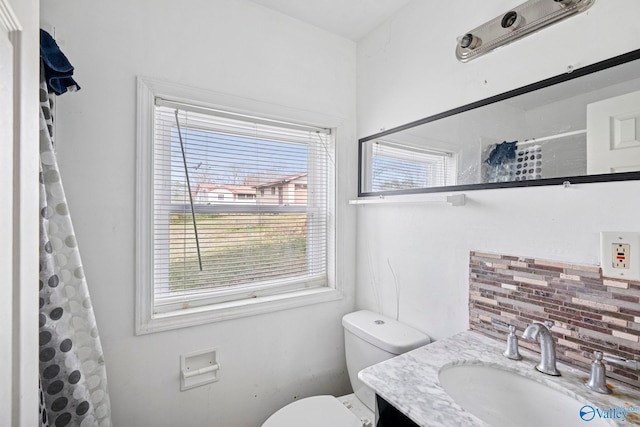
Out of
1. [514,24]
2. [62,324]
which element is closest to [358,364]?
[62,324]

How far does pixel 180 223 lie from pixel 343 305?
98 centimetres

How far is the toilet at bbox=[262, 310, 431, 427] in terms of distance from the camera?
1204mm

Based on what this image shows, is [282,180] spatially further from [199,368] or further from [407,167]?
[199,368]

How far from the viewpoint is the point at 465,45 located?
1.17 meters

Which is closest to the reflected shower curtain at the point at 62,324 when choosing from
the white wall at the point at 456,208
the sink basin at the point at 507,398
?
the sink basin at the point at 507,398

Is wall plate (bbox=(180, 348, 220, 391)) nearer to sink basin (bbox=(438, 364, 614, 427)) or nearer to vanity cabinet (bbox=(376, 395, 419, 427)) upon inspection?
vanity cabinet (bbox=(376, 395, 419, 427))

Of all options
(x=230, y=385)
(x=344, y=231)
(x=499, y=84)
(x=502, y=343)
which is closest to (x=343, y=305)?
(x=344, y=231)

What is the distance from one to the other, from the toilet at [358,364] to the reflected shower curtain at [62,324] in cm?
63

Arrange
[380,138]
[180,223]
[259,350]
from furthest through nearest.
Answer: [380,138] < [259,350] < [180,223]

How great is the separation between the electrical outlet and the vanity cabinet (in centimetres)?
70

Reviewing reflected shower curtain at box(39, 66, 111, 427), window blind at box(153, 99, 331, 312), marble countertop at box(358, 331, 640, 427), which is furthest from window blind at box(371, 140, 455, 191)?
reflected shower curtain at box(39, 66, 111, 427)

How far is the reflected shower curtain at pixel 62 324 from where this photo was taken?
3.00ft

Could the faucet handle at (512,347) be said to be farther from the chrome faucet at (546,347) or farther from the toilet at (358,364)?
the toilet at (358,364)

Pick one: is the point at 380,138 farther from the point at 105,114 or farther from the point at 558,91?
the point at 105,114
